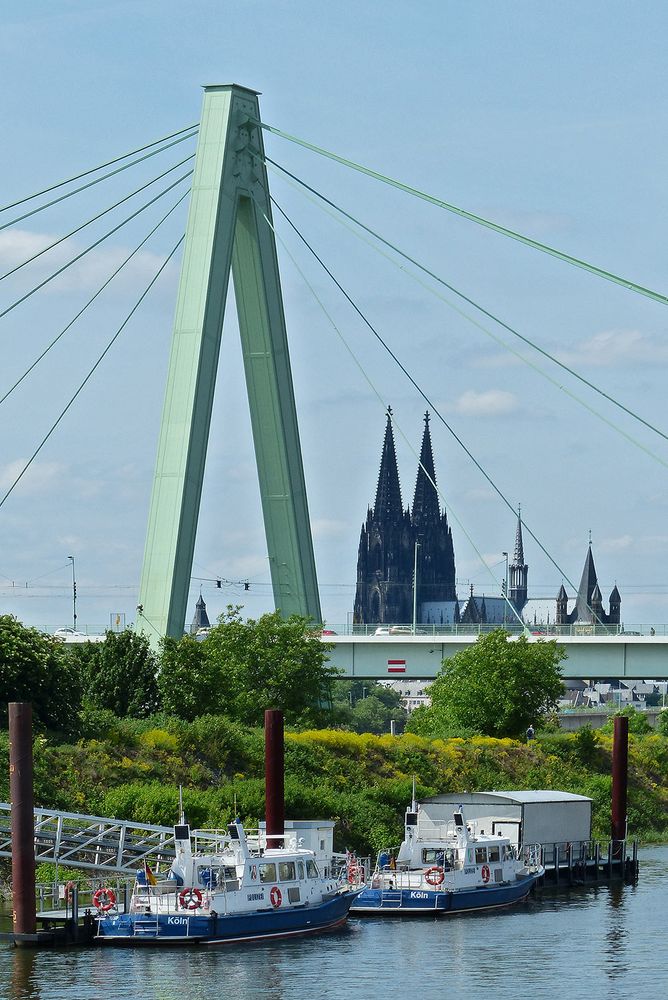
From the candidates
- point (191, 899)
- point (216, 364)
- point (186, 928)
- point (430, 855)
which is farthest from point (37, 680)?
point (186, 928)

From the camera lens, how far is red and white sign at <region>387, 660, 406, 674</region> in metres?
87.0

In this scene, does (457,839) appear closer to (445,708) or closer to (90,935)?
(90,935)

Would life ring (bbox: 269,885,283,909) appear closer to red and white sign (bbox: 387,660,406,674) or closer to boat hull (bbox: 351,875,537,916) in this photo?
boat hull (bbox: 351,875,537,916)

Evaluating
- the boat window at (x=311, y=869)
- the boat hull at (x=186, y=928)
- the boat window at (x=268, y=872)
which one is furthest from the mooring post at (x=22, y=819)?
the boat window at (x=311, y=869)

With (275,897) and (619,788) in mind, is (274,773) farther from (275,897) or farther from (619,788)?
(619,788)

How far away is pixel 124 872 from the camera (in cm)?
4638

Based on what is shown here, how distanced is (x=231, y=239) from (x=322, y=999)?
38.0m

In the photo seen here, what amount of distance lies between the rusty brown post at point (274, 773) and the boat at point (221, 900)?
2.78 m

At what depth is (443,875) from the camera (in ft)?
156

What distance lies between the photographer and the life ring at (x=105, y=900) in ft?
137

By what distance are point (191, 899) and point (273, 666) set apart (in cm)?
3183

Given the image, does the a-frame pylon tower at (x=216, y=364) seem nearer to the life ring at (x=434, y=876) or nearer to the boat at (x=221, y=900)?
the life ring at (x=434, y=876)

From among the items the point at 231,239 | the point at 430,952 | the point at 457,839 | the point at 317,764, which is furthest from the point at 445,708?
the point at 430,952

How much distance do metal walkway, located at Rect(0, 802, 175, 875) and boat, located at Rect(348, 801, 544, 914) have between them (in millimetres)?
5446
